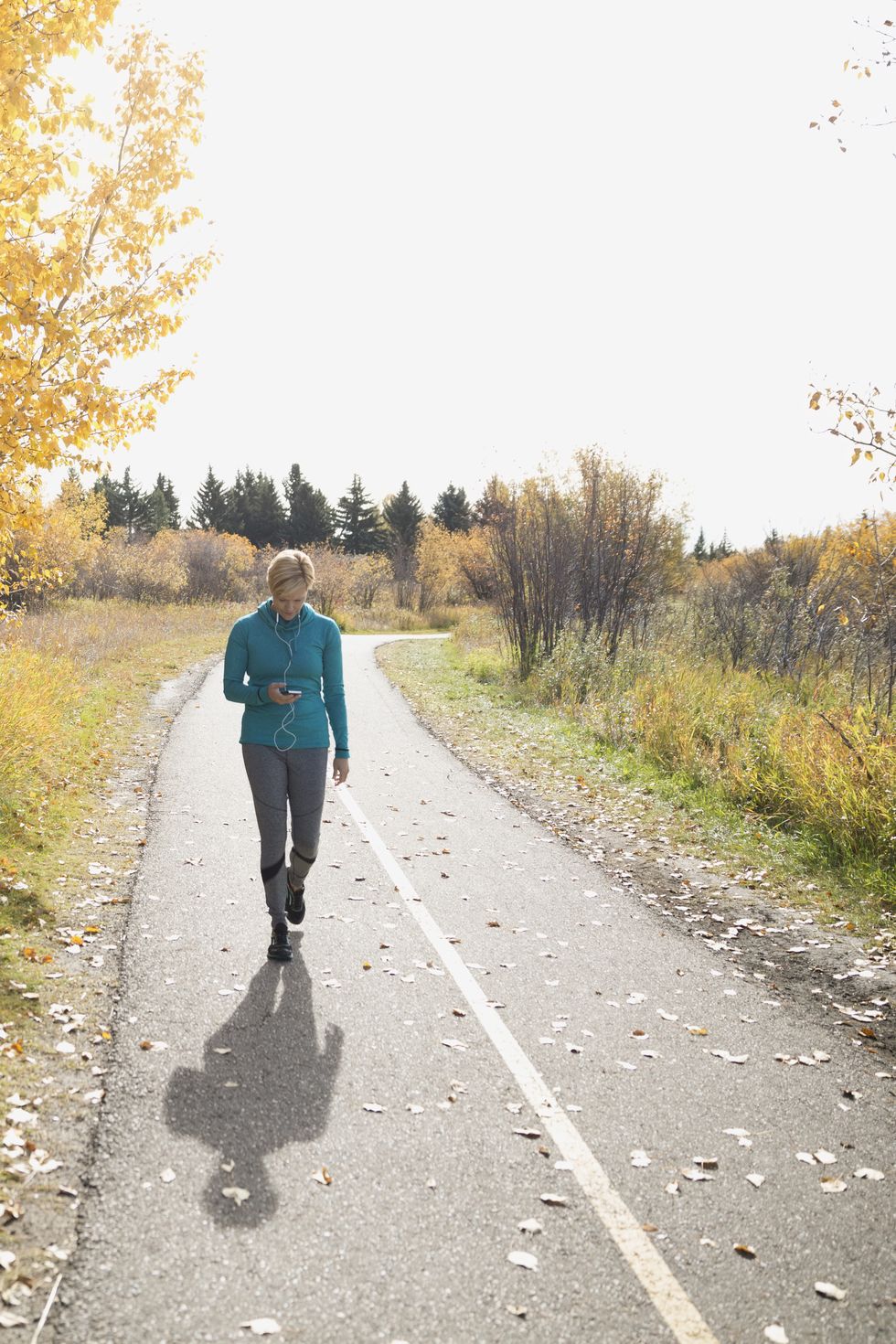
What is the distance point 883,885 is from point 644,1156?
440 centimetres

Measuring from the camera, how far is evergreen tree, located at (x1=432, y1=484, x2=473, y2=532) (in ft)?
266

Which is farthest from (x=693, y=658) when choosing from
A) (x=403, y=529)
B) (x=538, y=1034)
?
(x=403, y=529)

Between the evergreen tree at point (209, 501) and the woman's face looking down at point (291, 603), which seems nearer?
the woman's face looking down at point (291, 603)

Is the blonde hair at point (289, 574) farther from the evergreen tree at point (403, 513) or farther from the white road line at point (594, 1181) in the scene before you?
the evergreen tree at point (403, 513)

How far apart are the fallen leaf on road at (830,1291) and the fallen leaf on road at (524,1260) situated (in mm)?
971

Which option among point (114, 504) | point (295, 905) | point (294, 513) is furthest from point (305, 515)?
point (295, 905)

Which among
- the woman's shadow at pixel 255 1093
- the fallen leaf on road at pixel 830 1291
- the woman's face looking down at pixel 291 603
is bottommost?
the fallen leaf on road at pixel 830 1291

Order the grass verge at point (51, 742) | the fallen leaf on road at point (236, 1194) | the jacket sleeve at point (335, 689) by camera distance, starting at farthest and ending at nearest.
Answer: the grass verge at point (51, 742) → the jacket sleeve at point (335, 689) → the fallen leaf on road at point (236, 1194)

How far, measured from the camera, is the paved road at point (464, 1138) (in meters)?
2.94

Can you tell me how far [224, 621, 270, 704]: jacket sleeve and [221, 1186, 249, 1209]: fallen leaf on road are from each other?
107 inches

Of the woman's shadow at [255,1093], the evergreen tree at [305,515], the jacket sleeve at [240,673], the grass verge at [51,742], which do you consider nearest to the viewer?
the woman's shadow at [255,1093]

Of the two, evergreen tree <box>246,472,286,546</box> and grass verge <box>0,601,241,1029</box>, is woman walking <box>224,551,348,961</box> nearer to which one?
grass verge <box>0,601,241,1029</box>

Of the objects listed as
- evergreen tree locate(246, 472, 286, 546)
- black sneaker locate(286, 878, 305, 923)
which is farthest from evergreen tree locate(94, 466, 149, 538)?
black sneaker locate(286, 878, 305, 923)

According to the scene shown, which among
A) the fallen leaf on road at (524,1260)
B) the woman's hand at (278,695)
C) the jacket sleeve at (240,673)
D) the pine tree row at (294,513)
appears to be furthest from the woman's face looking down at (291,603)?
the pine tree row at (294,513)
